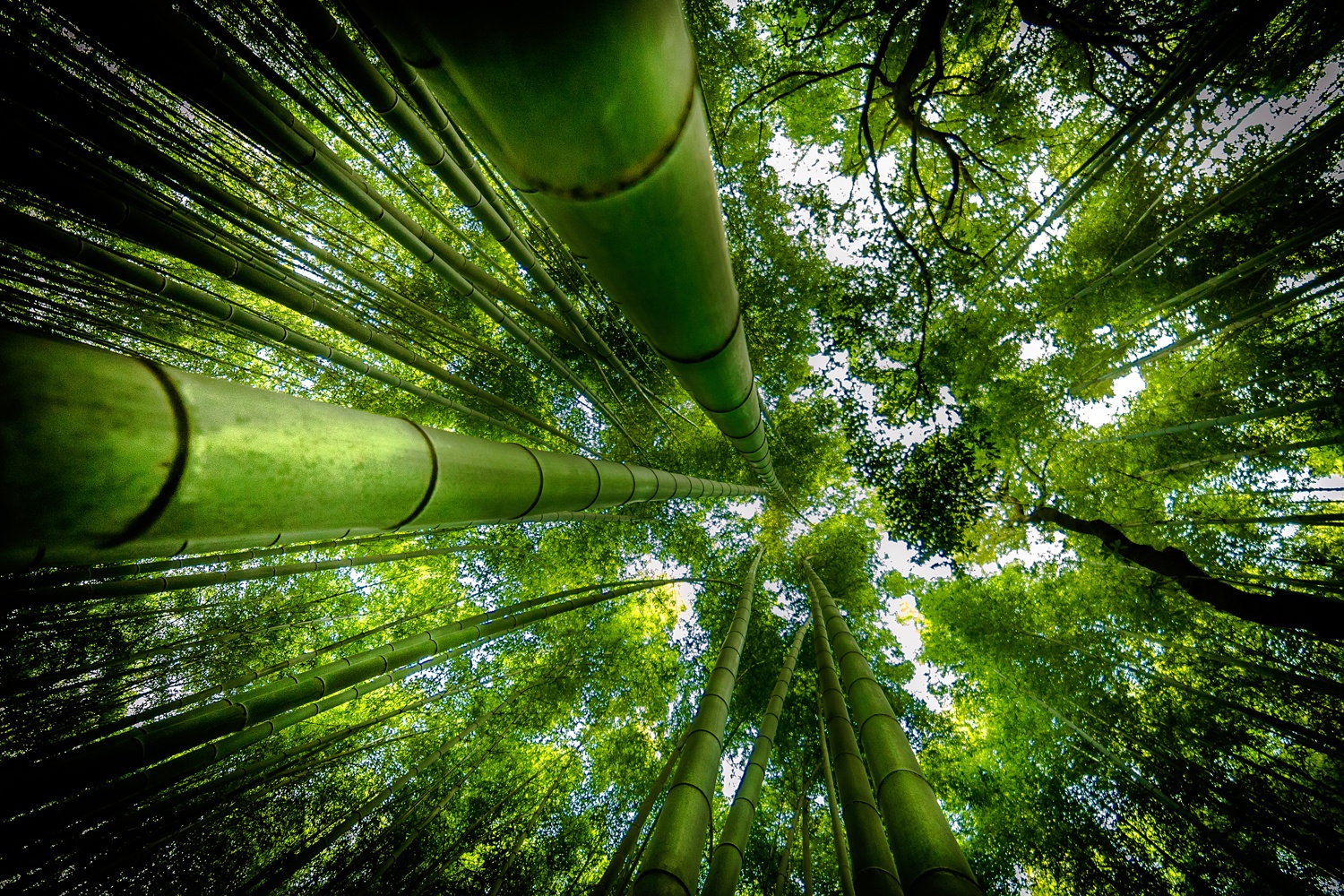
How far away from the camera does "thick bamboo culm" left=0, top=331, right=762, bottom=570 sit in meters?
0.48

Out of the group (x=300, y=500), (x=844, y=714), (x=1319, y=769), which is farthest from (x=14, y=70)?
(x=1319, y=769)

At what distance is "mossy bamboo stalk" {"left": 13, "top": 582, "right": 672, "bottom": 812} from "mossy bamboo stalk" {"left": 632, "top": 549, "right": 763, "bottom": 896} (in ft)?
3.56

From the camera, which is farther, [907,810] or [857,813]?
[857,813]

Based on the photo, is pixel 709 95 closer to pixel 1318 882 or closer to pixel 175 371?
pixel 175 371

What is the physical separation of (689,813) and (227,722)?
212 centimetres

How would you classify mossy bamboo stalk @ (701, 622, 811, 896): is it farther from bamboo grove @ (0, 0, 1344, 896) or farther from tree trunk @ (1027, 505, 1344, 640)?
tree trunk @ (1027, 505, 1344, 640)

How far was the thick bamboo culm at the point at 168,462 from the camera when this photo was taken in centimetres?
48

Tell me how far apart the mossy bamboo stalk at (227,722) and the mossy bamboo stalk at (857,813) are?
1688 mm

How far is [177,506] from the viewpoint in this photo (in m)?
0.59

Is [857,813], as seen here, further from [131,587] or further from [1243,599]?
[131,587]

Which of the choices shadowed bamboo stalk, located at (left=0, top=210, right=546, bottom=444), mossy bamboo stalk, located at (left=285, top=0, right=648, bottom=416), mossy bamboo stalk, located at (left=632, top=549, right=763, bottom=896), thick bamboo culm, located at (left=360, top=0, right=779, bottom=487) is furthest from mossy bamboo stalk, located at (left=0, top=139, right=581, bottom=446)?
mossy bamboo stalk, located at (left=632, top=549, right=763, bottom=896)

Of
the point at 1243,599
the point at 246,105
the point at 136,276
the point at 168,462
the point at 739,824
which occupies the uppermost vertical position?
the point at 246,105

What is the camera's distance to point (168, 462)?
577mm

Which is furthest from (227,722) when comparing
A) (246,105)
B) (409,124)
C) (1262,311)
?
(1262,311)
